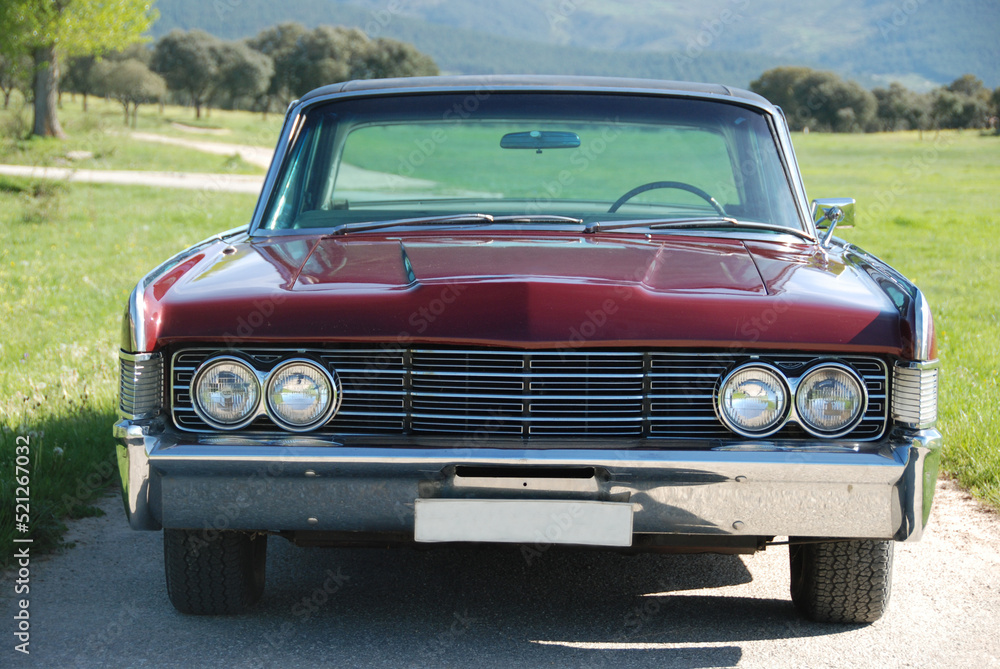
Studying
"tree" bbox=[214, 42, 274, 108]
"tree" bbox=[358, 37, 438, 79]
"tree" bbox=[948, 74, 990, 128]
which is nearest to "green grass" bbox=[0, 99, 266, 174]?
"tree" bbox=[214, 42, 274, 108]

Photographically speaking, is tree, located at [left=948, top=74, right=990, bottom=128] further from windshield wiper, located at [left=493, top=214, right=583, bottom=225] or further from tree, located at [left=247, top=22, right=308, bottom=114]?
windshield wiper, located at [left=493, top=214, right=583, bottom=225]

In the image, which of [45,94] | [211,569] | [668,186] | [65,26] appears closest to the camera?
[211,569]

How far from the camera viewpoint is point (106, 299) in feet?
28.6

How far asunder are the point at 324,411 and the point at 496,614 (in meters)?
0.97

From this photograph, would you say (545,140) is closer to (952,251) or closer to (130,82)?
(952,251)

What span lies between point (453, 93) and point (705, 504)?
187 cm

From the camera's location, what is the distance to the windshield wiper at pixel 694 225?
3307 millimetres

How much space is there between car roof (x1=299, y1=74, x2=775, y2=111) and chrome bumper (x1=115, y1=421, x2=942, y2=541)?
1.64 m

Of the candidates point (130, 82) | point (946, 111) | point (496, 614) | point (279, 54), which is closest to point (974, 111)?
point (946, 111)

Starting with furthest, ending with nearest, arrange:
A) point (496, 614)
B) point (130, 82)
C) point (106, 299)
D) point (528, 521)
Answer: point (130, 82) → point (106, 299) → point (496, 614) → point (528, 521)

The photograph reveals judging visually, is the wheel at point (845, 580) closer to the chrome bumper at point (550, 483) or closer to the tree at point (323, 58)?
the chrome bumper at point (550, 483)

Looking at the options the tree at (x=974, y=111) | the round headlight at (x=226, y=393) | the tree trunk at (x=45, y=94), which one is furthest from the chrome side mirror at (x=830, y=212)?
the tree at (x=974, y=111)

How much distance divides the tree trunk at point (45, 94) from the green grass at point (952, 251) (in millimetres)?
23233

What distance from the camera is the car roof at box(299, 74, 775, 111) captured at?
370cm
